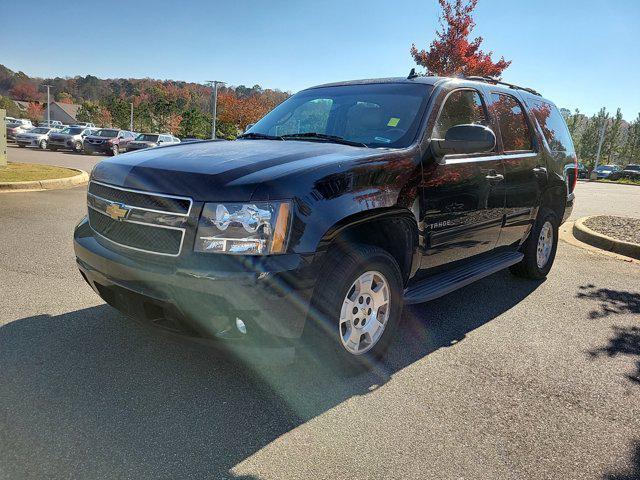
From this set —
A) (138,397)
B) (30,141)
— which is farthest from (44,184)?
(30,141)

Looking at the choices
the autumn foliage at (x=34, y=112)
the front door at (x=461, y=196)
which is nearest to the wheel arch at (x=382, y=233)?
the front door at (x=461, y=196)

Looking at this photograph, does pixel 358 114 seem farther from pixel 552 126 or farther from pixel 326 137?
pixel 552 126

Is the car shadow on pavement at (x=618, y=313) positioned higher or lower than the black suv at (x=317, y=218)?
lower

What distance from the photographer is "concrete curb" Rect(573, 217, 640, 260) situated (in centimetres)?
708

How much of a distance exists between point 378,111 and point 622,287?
151 inches

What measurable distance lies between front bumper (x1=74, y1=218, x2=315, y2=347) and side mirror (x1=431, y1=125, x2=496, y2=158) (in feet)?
4.98

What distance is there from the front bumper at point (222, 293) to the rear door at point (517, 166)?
2689 mm

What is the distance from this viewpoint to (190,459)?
2240mm

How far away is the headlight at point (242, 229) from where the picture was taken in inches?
96.9

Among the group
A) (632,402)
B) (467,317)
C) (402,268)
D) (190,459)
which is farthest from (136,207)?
(632,402)

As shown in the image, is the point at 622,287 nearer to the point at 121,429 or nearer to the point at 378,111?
the point at 378,111

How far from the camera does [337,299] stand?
274 centimetres

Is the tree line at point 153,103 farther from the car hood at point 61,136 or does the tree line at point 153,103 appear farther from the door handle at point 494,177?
the door handle at point 494,177

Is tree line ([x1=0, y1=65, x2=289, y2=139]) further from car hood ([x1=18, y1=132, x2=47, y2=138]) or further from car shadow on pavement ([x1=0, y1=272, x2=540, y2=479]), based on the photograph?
car shadow on pavement ([x1=0, y1=272, x2=540, y2=479])
